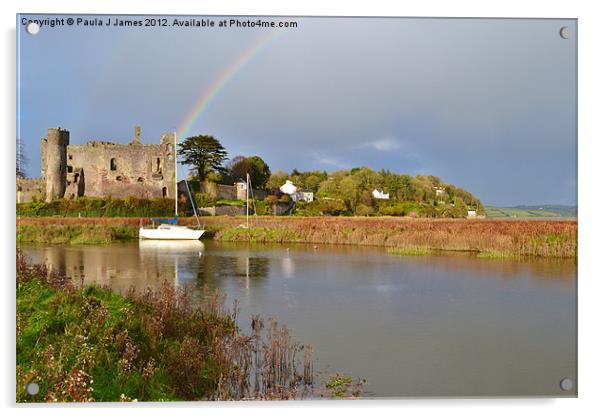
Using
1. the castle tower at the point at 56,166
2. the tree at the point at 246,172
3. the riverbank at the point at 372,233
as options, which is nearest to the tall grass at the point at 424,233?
the riverbank at the point at 372,233

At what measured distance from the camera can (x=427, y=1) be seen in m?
5.36

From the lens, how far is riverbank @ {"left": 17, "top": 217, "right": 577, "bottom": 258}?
8.96 m

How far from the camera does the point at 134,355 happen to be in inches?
176

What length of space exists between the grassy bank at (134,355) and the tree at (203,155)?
6.58m

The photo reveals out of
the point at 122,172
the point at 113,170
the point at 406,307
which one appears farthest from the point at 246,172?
the point at 406,307

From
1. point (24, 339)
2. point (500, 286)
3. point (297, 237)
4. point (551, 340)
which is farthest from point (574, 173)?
point (297, 237)

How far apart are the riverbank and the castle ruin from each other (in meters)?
1.15

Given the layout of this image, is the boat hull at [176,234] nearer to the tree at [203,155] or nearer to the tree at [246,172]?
the tree at [246,172]

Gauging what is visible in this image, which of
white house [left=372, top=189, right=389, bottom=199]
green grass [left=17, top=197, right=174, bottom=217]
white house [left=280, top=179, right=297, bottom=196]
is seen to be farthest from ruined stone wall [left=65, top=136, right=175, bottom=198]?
white house [left=372, top=189, right=389, bottom=199]

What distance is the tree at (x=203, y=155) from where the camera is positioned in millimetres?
12184

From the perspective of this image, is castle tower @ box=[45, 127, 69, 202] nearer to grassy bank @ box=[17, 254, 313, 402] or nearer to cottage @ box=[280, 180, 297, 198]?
cottage @ box=[280, 180, 297, 198]

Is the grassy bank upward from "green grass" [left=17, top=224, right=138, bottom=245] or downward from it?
downward

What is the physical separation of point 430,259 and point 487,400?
22.3 ft

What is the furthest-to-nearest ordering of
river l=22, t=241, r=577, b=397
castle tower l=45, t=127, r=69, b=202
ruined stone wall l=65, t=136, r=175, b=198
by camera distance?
1. ruined stone wall l=65, t=136, r=175, b=198
2. castle tower l=45, t=127, r=69, b=202
3. river l=22, t=241, r=577, b=397
